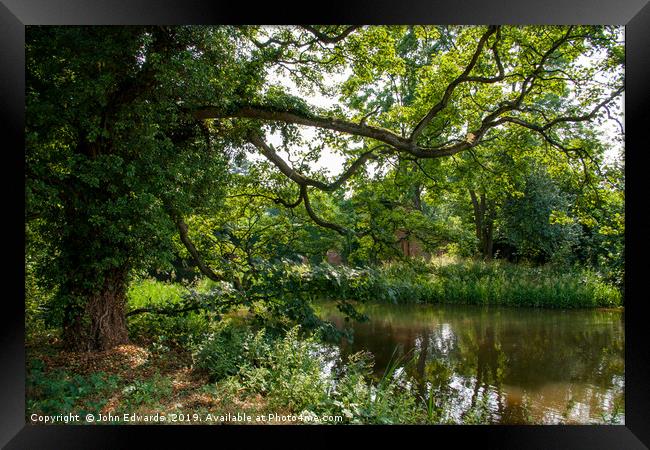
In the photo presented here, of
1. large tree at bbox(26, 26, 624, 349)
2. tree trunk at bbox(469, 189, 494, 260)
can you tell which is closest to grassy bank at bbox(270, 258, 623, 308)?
tree trunk at bbox(469, 189, 494, 260)

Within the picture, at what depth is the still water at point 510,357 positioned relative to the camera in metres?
4.48

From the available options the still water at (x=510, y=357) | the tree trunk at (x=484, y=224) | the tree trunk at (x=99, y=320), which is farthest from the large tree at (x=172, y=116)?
the tree trunk at (x=484, y=224)

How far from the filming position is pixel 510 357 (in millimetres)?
6105

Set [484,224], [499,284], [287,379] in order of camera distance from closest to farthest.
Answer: [287,379], [499,284], [484,224]

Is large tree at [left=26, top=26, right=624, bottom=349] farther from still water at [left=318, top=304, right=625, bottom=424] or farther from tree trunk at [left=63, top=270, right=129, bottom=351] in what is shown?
still water at [left=318, top=304, right=625, bottom=424]

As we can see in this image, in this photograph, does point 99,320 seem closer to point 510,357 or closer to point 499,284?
point 510,357

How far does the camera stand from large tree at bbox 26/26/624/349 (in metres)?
3.54

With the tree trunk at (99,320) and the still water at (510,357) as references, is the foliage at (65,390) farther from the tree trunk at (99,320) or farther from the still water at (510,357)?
the still water at (510,357)

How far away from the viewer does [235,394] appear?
11.8 feet

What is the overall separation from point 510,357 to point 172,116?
5.47 meters

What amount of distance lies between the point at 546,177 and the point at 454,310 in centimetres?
427
